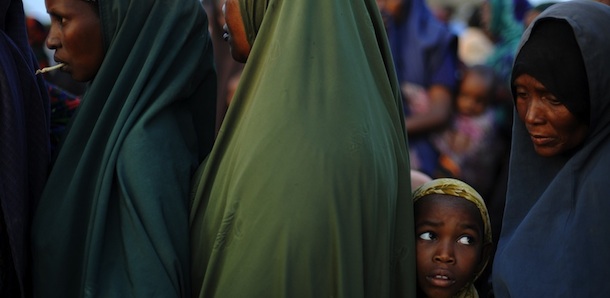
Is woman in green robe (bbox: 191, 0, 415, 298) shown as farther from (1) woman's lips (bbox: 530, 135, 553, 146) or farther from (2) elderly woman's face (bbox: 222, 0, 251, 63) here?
(1) woman's lips (bbox: 530, 135, 553, 146)

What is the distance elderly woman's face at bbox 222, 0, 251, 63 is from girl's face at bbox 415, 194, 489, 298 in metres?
0.69

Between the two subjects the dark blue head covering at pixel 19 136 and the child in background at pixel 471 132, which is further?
the child in background at pixel 471 132

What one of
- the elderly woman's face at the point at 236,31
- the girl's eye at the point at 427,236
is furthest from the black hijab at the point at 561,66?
the elderly woman's face at the point at 236,31

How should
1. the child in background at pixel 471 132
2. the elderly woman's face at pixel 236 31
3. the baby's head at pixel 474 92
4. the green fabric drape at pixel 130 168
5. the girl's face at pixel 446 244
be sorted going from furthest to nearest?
1. the baby's head at pixel 474 92
2. the child in background at pixel 471 132
3. the elderly woman's face at pixel 236 31
4. the girl's face at pixel 446 244
5. the green fabric drape at pixel 130 168

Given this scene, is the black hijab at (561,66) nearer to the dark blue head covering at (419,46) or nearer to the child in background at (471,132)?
the child in background at (471,132)

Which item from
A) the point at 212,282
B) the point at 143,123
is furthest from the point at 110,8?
the point at 212,282

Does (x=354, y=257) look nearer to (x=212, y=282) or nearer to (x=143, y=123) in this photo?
(x=212, y=282)

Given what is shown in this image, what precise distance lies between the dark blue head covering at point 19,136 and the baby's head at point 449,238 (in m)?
1.10

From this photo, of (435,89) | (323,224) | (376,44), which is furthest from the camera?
(435,89)

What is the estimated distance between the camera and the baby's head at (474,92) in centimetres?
560

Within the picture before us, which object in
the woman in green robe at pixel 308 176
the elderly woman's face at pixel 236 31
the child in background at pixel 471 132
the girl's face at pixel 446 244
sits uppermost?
the elderly woman's face at pixel 236 31

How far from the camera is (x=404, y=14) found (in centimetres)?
575

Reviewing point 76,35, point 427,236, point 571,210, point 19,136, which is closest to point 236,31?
point 76,35

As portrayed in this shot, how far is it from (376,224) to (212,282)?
46cm
